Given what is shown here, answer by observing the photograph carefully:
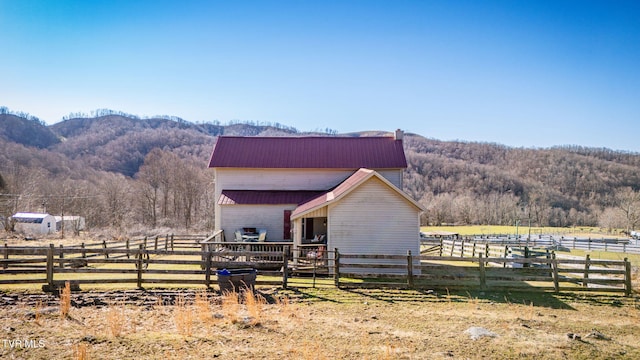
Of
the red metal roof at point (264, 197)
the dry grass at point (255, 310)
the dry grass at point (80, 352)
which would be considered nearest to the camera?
the dry grass at point (80, 352)

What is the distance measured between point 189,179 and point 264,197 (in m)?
42.1

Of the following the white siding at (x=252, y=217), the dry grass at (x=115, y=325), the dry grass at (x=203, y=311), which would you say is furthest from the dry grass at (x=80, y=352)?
the white siding at (x=252, y=217)

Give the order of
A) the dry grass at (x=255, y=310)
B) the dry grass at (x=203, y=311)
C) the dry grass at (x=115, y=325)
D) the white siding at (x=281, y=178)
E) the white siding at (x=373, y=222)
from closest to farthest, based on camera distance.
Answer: the dry grass at (x=115, y=325) < the dry grass at (x=255, y=310) < the dry grass at (x=203, y=311) < the white siding at (x=373, y=222) < the white siding at (x=281, y=178)

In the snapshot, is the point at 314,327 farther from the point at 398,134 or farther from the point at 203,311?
the point at 398,134

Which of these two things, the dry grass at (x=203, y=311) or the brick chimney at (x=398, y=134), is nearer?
the dry grass at (x=203, y=311)

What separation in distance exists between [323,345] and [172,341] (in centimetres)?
318

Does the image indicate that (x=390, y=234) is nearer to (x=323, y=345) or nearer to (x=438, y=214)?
(x=323, y=345)

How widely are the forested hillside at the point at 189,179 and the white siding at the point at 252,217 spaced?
3264 cm

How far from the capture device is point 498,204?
108 meters

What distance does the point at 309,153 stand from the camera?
2862 cm

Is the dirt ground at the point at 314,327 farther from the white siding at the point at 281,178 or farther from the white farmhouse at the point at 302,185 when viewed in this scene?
the white siding at the point at 281,178

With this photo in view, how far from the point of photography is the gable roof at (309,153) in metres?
27.5

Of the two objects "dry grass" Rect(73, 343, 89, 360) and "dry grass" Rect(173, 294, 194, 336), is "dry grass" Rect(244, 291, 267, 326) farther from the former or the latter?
"dry grass" Rect(73, 343, 89, 360)

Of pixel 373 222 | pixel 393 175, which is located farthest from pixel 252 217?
pixel 393 175
